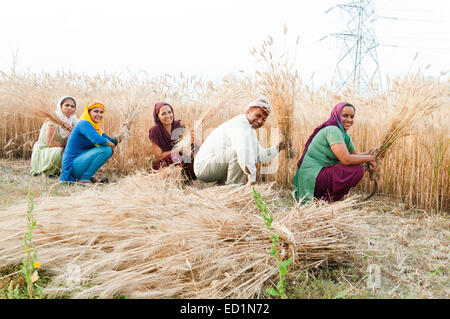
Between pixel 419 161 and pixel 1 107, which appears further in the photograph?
pixel 1 107

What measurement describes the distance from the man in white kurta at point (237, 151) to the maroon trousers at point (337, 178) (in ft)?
1.67

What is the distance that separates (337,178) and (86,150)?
107 inches

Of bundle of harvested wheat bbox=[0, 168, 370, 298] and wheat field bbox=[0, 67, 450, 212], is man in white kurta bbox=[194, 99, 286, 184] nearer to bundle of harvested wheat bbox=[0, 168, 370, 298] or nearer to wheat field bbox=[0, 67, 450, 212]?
wheat field bbox=[0, 67, 450, 212]

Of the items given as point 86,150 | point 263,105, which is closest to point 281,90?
point 263,105

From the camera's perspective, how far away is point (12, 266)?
6.36 ft

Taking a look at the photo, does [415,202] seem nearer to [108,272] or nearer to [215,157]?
[215,157]

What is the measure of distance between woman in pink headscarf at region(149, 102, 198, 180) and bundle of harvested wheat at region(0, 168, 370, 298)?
1658mm

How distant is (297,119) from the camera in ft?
13.3

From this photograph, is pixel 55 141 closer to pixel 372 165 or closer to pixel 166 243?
pixel 166 243

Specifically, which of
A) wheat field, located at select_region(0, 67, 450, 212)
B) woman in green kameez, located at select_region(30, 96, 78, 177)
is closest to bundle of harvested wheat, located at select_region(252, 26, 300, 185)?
wheat field, located at select_region(0, 67, 450, 212)

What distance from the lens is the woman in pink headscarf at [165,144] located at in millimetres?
3926

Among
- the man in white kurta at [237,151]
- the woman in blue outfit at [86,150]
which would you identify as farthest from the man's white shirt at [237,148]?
the woman in blue outfit at [86,150]
